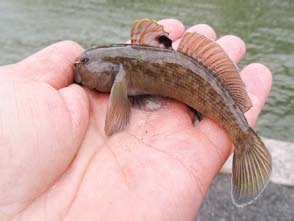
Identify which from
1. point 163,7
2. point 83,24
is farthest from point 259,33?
point 83,24

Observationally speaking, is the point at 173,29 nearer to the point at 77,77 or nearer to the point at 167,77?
the point at 167,77

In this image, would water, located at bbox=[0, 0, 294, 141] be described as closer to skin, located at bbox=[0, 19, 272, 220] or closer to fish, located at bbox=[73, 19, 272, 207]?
fish, located at bbox=[73, 19, 272, 207]

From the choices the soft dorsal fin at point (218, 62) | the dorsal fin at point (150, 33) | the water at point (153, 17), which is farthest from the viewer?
the water at point (153, 17)

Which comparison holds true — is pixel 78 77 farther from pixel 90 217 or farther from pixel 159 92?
pixel 90 217

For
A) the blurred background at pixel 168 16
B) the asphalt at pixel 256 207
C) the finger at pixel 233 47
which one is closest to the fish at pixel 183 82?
the finger at pixel 233 47

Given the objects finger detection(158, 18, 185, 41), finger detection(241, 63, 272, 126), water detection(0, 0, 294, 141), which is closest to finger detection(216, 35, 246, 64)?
finger detection(241, 63, 272, 126)

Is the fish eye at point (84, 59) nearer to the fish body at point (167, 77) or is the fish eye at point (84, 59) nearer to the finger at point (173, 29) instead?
the fish body at point (167, 77)
